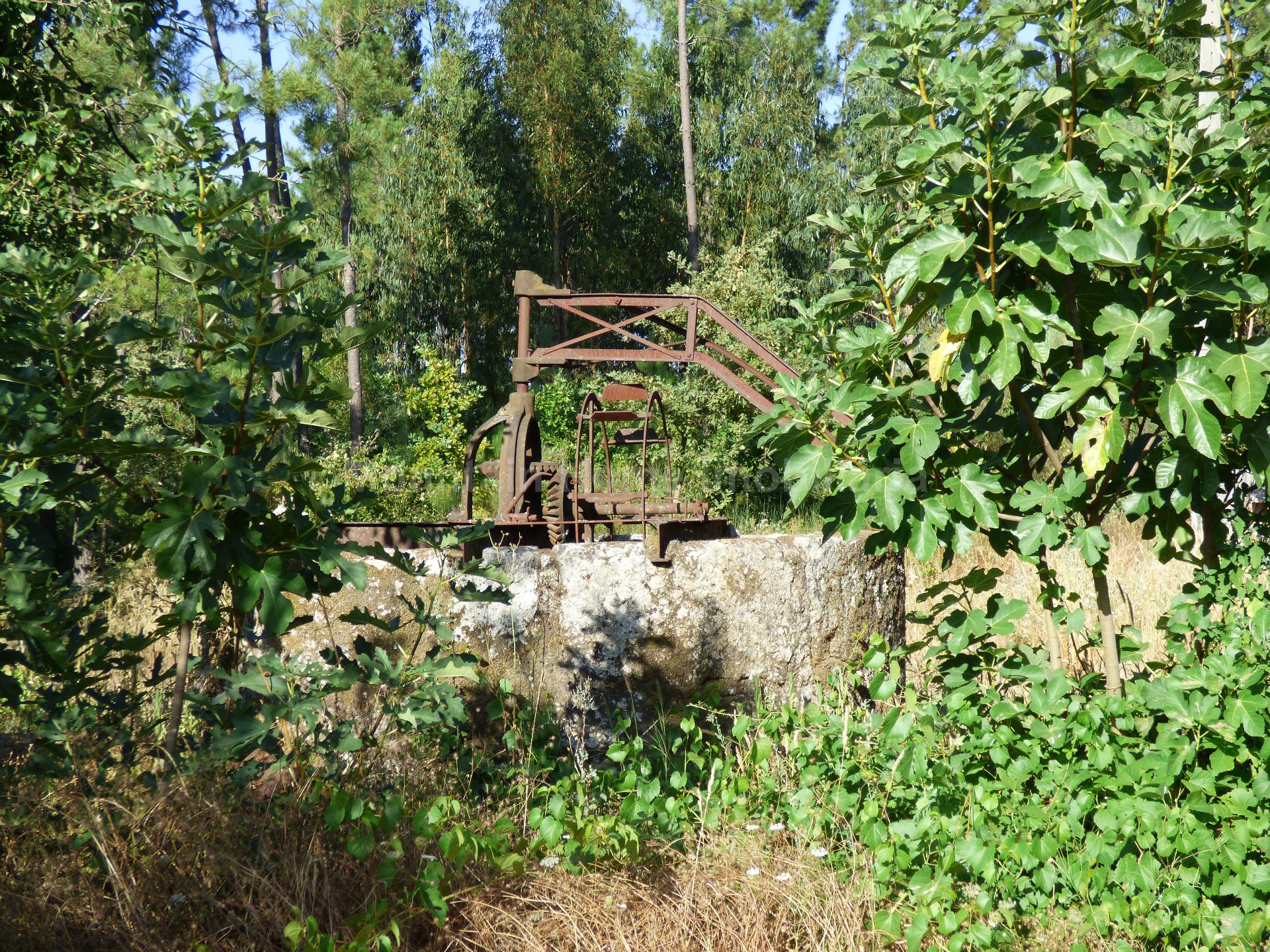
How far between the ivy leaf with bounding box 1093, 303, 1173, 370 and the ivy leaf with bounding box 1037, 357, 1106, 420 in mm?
63

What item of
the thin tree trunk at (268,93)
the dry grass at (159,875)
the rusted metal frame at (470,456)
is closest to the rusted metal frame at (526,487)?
the rusted metal frame at (470,456)

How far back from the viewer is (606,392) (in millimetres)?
6973

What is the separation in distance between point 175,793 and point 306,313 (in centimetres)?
109

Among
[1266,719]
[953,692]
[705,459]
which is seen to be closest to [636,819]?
[953,692]

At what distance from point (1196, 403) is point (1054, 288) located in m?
0.55

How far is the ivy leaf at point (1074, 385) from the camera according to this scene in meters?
2.47

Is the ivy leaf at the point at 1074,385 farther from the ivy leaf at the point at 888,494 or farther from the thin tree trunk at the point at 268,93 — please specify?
the thin tree trunk at the point at 268,93

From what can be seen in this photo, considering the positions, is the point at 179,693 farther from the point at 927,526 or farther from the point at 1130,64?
the point at 1130,64

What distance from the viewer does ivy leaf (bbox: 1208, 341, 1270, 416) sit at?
2285 millimetres

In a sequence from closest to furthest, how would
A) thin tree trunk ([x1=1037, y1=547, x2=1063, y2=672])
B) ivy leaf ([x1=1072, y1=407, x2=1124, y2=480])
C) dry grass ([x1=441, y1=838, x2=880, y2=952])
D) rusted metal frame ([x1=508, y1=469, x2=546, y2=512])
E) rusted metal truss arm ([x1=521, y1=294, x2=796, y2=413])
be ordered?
dry grass ([x1=441, y1=838, x2=880, y2=952])
ivy leaf ([x1=1072, y1=407, x2=1124, y2=480])
thin tree trunk ([x1=1037, y1=547, x2=1063, y2=672])
rusted metal truss arm ([x1=521, y1=294, x2=796, y2=413])
rusted metal frame ([x1=508, y1=469, x2=546, y2=512])

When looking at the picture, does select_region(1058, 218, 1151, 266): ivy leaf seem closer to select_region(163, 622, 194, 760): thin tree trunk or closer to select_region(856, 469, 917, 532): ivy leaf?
select_region(856, 469, 917, 532): ivy leaf

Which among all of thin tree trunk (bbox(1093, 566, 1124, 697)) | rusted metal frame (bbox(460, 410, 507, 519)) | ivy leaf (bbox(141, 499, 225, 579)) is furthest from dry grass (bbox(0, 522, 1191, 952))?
rusted metal frame (bbox(460, 410, 507, 519))

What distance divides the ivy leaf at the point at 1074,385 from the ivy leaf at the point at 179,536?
76.9 inches

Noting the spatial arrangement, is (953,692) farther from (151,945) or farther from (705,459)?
(705,459)
